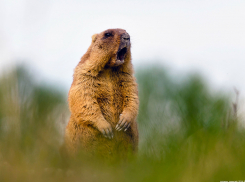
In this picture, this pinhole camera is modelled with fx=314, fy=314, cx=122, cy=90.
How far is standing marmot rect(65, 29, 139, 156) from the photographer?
6699mm

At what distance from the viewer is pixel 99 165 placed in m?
4.16

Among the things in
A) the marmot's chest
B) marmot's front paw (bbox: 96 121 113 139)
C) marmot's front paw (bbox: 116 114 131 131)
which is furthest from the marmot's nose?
marmot's front paw (bbox: 96 121 113 139)

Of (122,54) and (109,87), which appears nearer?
(109,87)

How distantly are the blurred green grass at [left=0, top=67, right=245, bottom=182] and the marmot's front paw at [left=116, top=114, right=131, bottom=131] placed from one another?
1.64 metres

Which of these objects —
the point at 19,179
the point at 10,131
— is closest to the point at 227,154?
the point at 19,179

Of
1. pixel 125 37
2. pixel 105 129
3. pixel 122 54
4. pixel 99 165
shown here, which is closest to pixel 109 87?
pixel 122 54

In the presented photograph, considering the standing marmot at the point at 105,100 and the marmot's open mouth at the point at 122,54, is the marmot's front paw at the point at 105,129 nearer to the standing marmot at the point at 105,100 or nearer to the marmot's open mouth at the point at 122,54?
the standing marmot at the point at 105,100

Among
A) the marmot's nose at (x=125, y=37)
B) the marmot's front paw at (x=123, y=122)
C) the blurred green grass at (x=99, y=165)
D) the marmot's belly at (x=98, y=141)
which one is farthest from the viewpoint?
the marmot's nose at (x=125, y=37)

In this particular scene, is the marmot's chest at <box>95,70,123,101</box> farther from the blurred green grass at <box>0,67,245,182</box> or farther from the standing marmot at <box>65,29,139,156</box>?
the blurred green grass at <box>0,67,245,182</box>

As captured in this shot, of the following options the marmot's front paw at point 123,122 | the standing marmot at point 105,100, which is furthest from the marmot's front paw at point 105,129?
the marmot's front paw at point 123,122

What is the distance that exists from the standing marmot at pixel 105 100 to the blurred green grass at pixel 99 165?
1.68 metres

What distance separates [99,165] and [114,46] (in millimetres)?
3475

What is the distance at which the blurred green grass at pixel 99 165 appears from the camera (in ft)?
10.3

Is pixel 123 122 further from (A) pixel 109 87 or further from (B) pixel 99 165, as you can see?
(B) pixel 99 165
